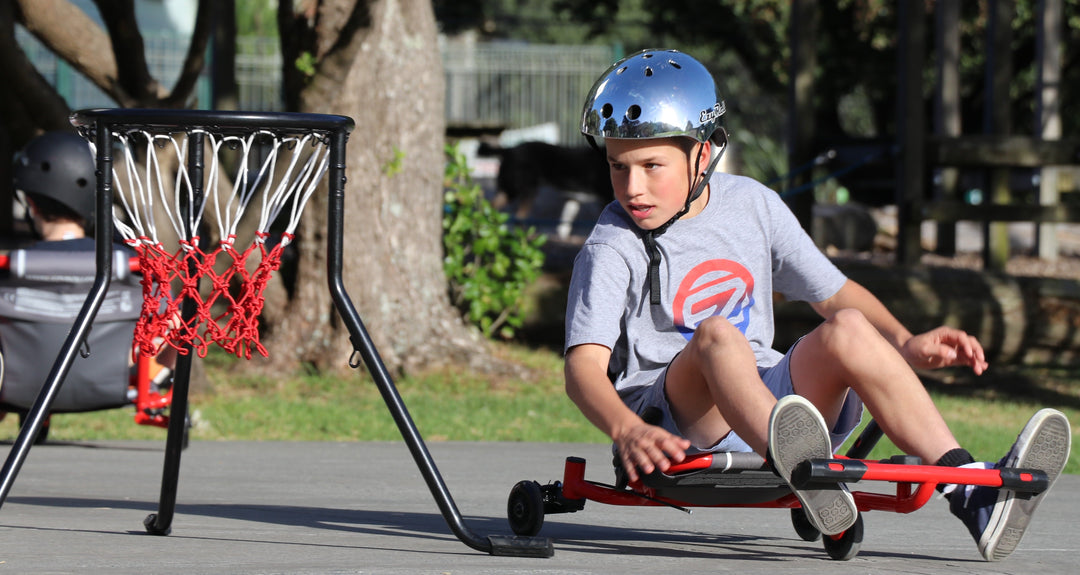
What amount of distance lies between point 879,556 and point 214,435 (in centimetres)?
442

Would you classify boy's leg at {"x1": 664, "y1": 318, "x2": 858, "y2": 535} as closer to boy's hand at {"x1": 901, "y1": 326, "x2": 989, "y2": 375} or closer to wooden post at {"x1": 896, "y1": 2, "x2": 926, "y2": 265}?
boy's hand at {"x1": 901, "y1": 326, "x2": 989, "y2": 375}

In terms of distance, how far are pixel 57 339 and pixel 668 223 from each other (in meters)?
3.28

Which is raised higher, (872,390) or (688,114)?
(688,114)

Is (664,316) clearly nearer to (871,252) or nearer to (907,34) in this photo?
(907,34)

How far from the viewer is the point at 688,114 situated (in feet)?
12.8

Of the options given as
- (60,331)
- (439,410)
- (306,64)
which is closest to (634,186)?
(60,331)

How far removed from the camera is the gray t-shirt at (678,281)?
12.4ft

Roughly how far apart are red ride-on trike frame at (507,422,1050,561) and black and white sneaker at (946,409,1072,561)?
0.04m

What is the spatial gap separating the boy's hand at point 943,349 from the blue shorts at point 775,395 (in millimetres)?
207

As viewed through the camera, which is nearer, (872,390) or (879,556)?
(872,390)

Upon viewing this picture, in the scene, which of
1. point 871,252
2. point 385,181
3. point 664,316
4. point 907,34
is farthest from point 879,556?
point 871,252

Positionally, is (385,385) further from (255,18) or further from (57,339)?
(255,18)

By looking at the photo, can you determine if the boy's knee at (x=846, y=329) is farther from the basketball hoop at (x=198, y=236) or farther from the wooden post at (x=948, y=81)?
the wooden post at (x=948, y=81)

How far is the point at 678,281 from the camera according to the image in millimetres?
3875
